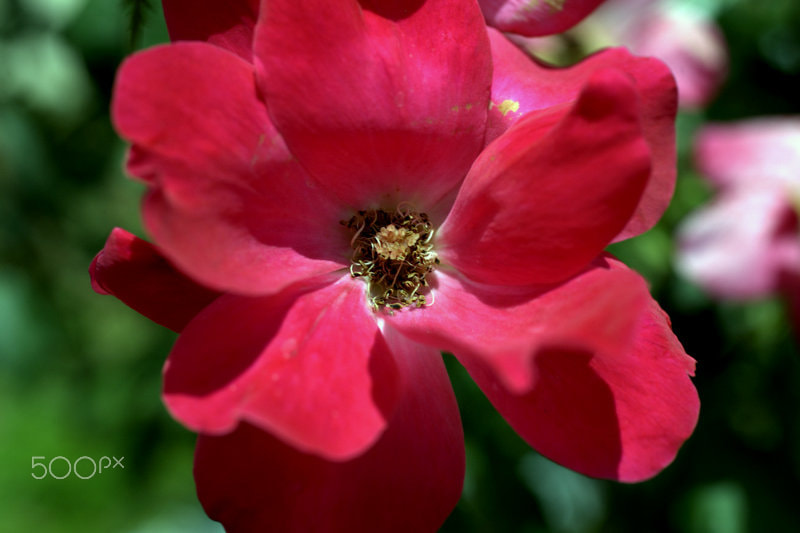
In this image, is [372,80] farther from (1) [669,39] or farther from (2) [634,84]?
(1) [669,39]

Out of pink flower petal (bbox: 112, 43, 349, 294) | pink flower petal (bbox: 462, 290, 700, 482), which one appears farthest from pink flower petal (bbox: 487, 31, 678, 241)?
pink flower petal (bbox: 112, 43, 349, 294)

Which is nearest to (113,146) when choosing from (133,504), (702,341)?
(702,341)

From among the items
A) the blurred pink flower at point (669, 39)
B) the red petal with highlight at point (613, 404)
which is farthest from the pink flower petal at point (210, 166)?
the blurred pink flower at point (669, 39)

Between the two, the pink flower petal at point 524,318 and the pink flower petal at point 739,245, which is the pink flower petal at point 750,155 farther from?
the pink flower petal at point 524,318

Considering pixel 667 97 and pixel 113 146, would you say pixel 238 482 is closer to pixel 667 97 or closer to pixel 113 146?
pixel 667 97

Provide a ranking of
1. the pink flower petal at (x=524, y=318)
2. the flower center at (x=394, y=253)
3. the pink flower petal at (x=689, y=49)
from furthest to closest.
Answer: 1. the pink flower petal at (x=689, y=49)
2. the flower center at (x=394, y=253)
3. the pink flower petal at (x=524, y=318)

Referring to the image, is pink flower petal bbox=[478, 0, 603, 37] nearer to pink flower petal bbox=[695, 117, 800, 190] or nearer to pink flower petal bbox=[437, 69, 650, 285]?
pink flower petal bbox=[437, 69, 650, 285]
